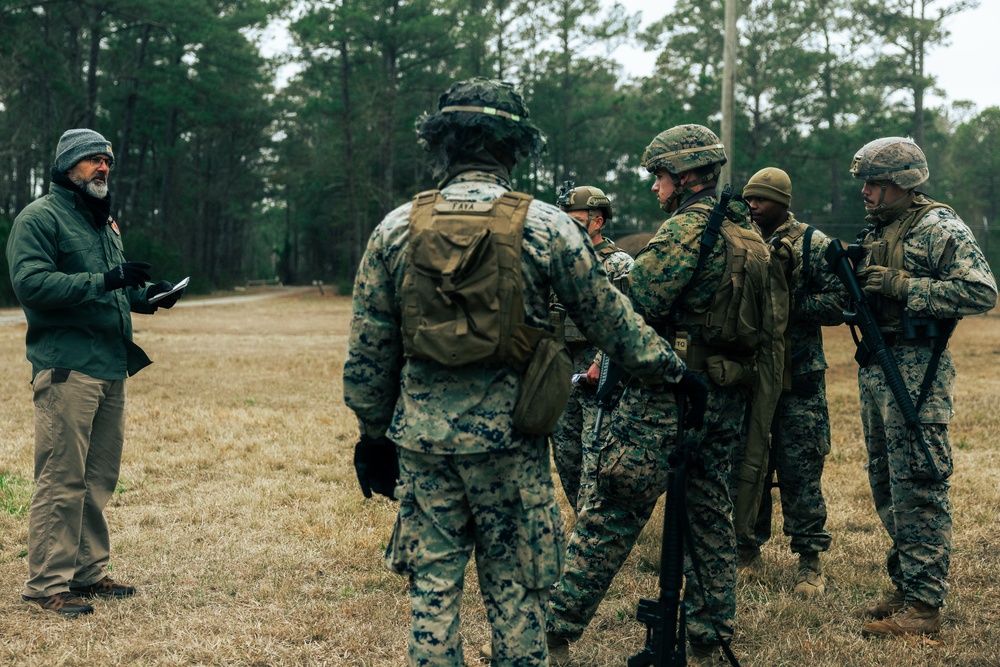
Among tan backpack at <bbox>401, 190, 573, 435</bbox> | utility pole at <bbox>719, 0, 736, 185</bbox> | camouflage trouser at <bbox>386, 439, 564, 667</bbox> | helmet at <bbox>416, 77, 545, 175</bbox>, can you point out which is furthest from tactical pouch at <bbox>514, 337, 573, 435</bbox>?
utility pole at <bbox>719, 0, 736, 185</bbox>

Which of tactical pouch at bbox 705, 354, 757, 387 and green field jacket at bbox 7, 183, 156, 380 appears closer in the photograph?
tactical pouch at bbox 705, 354, 757, 387

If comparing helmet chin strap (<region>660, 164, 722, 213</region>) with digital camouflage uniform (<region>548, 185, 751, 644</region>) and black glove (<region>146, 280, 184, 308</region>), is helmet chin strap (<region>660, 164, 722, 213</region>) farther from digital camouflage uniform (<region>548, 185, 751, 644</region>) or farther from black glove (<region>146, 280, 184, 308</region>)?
black glove (<region>146, 280, 184, 308</region>)

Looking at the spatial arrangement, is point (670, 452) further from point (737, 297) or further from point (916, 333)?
point (916, 333)

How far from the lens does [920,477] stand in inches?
162

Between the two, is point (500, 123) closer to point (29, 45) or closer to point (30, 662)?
point (30, 662)

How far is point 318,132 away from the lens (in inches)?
1841

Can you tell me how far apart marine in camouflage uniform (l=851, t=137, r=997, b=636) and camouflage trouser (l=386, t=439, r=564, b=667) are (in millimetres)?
2184

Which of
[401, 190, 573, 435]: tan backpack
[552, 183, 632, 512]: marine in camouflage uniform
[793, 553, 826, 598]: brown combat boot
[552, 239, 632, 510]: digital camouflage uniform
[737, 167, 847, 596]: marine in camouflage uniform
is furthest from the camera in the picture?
[552, 183, 632, 512]: marine in camouflage uniform

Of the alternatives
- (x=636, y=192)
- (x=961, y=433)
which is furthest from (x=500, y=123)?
(x=636, y=192)

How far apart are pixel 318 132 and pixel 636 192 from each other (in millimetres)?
17472

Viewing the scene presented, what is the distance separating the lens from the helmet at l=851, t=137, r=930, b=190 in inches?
166

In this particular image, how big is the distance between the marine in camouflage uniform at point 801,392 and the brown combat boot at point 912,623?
677 millimetres

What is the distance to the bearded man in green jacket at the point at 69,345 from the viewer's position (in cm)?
424

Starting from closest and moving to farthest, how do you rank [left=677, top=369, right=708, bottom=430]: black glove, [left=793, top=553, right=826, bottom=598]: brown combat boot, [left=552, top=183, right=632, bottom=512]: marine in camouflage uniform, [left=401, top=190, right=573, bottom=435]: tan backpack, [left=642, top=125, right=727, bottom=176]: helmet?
[left=401, top=190, right=573, bottom=435]: tan backpack < [left=677, top=369, right=708, bottom=430]: black glove < [left=642, top=125, right=727, bottom=176]: helmet < [left=793, top=553, right=826, bottom=598]: brown combat boot < [left=552, top=183, right=632, bottom=512]: marine in camouflage uniform
